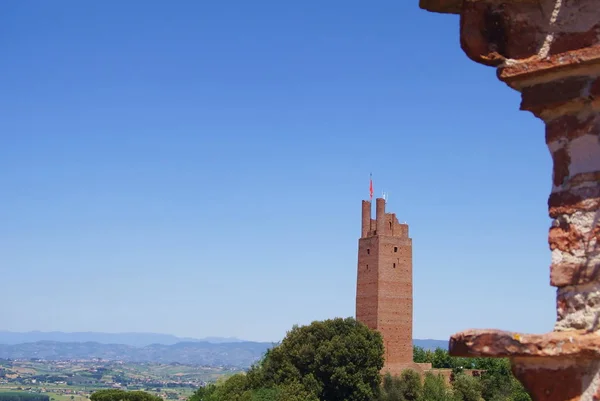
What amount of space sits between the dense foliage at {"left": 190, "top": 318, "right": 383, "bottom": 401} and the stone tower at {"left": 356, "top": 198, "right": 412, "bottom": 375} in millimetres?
5482

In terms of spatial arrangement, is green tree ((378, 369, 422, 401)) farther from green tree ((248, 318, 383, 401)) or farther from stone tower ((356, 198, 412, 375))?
stone tower ((356, 198, 412, 375))

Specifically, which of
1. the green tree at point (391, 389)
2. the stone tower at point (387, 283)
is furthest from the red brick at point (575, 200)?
the stone tower at point (387, 283)

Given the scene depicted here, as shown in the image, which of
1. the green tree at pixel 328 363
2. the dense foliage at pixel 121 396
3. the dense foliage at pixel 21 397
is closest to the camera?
the green tree at pixel 328 363

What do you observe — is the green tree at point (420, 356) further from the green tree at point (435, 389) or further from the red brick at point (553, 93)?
the red brick at point (553, 93)

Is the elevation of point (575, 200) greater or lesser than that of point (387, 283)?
Result: lesser

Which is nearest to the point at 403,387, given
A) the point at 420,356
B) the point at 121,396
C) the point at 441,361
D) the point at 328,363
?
the point at 328,363

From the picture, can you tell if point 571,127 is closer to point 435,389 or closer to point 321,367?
point 321,367

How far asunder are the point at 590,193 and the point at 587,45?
618 mm

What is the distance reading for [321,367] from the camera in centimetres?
4584

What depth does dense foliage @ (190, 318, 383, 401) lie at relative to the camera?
45.4m

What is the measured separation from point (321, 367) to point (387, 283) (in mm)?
11598

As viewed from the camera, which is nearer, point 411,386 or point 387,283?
point 411,386

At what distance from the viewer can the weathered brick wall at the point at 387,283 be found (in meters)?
54.8

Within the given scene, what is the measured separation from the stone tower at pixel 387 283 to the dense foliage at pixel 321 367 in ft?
18.0
